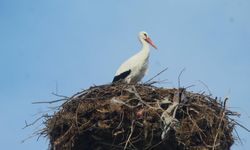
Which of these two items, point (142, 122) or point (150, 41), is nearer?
point (142, 122)

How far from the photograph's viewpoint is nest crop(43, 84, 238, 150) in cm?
1094

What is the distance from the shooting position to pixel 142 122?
10.9 m

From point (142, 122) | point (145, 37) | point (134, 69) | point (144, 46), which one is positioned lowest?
point (142, 122)

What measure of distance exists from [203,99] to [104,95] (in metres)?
1.41

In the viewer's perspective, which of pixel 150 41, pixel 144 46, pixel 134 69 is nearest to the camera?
pixel 134 69

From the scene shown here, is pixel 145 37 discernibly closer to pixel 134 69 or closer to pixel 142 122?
pixel 134 69

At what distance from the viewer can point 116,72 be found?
45.1 ft

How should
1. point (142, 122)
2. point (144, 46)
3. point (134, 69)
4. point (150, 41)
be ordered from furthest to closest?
point (150, 41), point (144, 46), point (134, 69), point (142, 122)

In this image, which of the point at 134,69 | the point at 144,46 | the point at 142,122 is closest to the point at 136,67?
the point at 134,69

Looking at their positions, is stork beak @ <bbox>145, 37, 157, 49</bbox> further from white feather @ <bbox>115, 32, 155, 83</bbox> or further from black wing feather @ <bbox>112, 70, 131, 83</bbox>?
black wing feather @ <bbox>112, 70, 131, 83</bbox>

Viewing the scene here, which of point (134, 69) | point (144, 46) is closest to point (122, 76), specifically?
point (134, 69)

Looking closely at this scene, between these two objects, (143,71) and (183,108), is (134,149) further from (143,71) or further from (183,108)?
(143,71)

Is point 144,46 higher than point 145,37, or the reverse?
point 145,37

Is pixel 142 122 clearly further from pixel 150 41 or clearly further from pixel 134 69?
pixel 150 41
